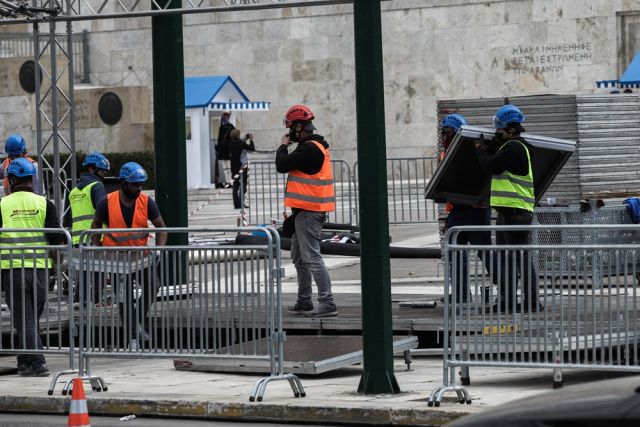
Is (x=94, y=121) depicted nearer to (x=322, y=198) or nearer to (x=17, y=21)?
(x=17, y=21)

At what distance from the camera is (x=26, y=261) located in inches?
476

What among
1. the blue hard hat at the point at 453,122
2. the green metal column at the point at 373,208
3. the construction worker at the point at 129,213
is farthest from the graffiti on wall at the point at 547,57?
the green metal column at the point at 373,208

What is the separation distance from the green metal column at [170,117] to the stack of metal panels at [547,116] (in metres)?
3.28

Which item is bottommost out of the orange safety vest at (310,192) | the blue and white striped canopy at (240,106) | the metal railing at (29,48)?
the orange safety vest at (310,192)

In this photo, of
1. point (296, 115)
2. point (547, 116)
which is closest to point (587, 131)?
point (547, 116)

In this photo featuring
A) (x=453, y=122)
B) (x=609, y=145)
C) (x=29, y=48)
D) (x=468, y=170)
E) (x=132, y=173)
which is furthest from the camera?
(x=29, y=48)

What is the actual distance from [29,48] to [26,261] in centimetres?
3030

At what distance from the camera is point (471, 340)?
1041 centimetres

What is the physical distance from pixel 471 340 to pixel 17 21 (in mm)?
7745

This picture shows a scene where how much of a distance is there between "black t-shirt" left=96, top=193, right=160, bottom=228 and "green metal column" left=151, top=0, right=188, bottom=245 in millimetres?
2573

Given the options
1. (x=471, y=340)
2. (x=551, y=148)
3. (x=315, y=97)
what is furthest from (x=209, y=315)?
(x=315, y=97)

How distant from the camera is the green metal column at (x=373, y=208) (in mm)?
10648

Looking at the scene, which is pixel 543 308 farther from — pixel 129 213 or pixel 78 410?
pixel 129 213

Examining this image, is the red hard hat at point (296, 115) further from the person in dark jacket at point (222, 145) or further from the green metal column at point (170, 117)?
the person in dark jacket at point (222, 145)
